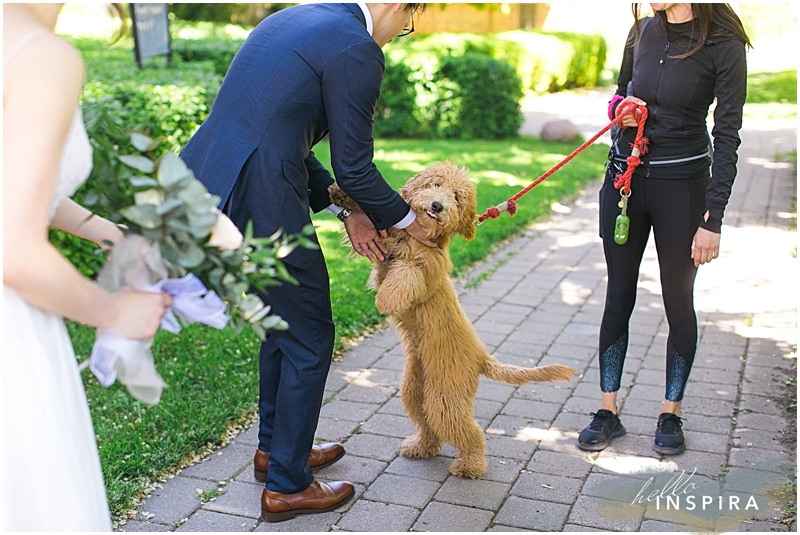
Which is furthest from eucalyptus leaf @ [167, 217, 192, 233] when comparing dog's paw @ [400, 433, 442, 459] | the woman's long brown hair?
the woman's long brown hair

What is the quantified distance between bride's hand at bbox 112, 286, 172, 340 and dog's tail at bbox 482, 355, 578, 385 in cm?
202

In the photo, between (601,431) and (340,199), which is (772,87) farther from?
(340,199)

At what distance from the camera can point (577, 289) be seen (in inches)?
253

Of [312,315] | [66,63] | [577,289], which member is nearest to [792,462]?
[312,315]

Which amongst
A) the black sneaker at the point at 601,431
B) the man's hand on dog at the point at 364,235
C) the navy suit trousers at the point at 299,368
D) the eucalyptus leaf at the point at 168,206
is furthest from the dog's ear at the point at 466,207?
the eucalyptus leaf at the point at 168,206

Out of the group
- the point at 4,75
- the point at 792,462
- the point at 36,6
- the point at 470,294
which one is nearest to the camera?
the point at 4,75

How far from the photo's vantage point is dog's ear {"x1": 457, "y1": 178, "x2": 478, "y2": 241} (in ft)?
10.4

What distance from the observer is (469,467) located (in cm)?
350

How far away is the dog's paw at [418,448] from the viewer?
145 inches

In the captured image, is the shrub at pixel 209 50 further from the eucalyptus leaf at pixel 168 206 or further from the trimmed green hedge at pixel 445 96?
the eucalyptus leaf at pixel 168 206

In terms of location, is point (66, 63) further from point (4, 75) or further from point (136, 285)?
point (136, 285)

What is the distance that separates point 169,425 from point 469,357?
155cm

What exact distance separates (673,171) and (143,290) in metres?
2.58

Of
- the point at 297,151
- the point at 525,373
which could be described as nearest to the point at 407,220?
the point at 297,151
